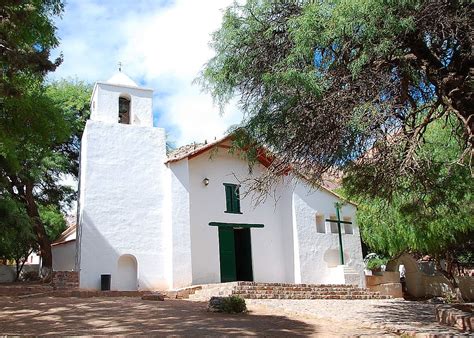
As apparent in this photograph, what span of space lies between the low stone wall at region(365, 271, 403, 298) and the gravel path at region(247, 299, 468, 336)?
18.4ft

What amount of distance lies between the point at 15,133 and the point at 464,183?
31.4ft

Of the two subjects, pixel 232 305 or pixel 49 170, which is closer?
pixel 232 305

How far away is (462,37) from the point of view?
719 centimetres

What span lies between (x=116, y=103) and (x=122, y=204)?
3646 mm

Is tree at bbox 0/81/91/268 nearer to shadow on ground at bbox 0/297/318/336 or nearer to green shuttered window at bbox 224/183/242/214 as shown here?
shadow on ground at bbox 0/297/318/336

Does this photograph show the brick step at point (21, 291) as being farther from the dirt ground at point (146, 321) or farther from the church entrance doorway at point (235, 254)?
the church entrance doorway at point (235, 254)

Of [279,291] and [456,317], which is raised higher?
[279,291]

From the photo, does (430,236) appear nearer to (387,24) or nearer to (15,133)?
(387,24)

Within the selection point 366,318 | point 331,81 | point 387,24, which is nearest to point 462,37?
point 387,24

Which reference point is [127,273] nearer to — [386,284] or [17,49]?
[17,49]

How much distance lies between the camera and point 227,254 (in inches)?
675

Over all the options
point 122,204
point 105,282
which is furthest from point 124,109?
point 105,282

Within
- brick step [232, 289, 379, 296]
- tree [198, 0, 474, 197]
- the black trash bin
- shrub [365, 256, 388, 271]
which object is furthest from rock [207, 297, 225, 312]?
Answer: shrub [365, 256, 388, 271]

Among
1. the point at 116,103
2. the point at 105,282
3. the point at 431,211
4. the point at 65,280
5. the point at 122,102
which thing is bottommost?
the point at 105,282
